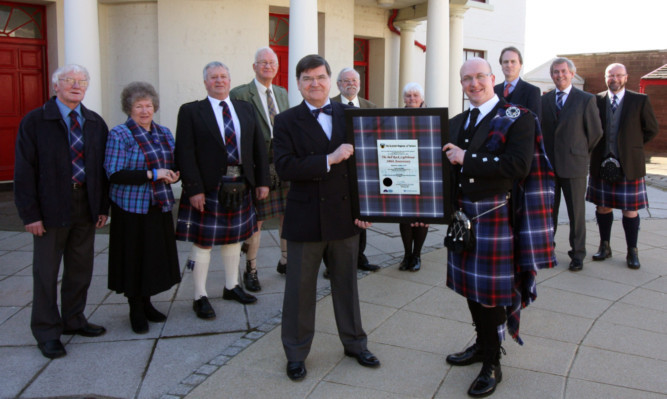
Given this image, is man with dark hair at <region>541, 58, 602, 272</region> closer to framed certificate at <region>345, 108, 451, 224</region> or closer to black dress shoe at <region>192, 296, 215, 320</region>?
framed certificate at <region>345, 108, 451, 224</region>

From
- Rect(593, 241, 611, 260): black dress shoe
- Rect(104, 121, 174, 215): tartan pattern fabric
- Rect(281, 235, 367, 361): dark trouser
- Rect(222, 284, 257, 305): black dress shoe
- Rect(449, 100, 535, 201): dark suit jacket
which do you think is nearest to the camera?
Rect(449, 100, 535, 201): dark suit jacket

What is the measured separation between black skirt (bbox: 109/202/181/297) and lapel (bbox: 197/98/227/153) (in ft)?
2.23

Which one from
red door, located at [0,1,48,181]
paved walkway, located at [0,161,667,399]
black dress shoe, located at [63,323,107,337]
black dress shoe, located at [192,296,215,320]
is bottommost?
paved walkway, located at [0,161,667,399]

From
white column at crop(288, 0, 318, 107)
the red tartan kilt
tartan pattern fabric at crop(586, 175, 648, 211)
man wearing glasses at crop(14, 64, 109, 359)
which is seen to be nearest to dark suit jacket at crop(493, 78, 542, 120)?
tartan pattern fabric at crop(586, 175, 648, 211)

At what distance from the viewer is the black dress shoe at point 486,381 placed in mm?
3131

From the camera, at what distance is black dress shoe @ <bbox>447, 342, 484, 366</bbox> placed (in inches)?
139

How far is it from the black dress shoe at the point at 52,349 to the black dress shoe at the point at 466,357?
252 cm

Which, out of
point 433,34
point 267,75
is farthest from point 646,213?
point 267,75

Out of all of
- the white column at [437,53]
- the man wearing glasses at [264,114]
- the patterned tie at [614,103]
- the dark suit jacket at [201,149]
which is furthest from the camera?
the white column at [437,53]

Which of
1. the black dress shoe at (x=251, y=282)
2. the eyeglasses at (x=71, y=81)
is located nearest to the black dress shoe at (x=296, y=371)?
the black dress shoe at (x=251, y=282)

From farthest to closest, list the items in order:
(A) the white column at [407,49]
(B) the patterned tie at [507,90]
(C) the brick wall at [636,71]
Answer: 1. (C) the brick wall at [636,71]
2. (A) the white column at [407,49]
3. (B) the patterned tie at [507,90]

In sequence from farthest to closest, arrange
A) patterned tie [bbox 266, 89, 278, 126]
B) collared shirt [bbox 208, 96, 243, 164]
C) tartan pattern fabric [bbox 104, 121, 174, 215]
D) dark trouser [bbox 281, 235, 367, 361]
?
1. patterned tie [bbox 266, 89, 278, 126]
2. collared shirt [bbox 208, 96, 243, 164]
3. tartan pattern fabric [bbox 104, 121, 174, 215]
4. dark trouser [bbox 281, 235, 367, 361]

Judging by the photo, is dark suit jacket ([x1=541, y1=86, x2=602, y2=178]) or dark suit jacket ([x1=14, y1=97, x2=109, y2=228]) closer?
dark suit jacket ([x1=14, y1=97, x2=109, y2=228])

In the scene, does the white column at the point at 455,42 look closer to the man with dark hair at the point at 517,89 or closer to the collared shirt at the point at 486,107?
the man with dark hair at the point at 517,89
